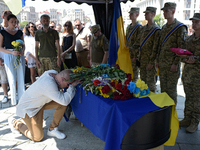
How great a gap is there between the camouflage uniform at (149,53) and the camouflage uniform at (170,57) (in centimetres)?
25

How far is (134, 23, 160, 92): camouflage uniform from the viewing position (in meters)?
3.90

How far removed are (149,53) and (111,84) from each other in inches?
83.4

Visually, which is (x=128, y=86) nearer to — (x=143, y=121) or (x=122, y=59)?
(x=143, y=121)

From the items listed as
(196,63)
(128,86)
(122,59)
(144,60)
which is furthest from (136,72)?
(128,86)

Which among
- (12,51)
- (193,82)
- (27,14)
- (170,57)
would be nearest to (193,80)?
(193,82)

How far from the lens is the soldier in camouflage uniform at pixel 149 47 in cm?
394

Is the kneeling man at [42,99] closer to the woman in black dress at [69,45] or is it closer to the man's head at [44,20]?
the man's head at [44,20]

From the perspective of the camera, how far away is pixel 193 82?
3.04m

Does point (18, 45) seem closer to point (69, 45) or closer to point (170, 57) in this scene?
point (69, 45)

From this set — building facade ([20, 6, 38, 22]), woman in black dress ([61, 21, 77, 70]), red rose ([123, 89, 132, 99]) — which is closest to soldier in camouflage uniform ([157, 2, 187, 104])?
red rose ([123, 89, 132, 99])

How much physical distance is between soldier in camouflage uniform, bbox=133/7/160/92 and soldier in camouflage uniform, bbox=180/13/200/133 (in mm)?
880

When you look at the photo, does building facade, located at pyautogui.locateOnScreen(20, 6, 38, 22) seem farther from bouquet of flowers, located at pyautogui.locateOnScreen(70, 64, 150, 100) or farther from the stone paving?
bouquet of flowers, located at pyautogui.locateOnScreen(70, 64, 150, 100)

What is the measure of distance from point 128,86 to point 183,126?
1793mm

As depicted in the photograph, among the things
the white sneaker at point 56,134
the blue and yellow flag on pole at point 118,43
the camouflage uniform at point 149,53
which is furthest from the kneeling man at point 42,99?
the camouflage uniform at point 149,53
